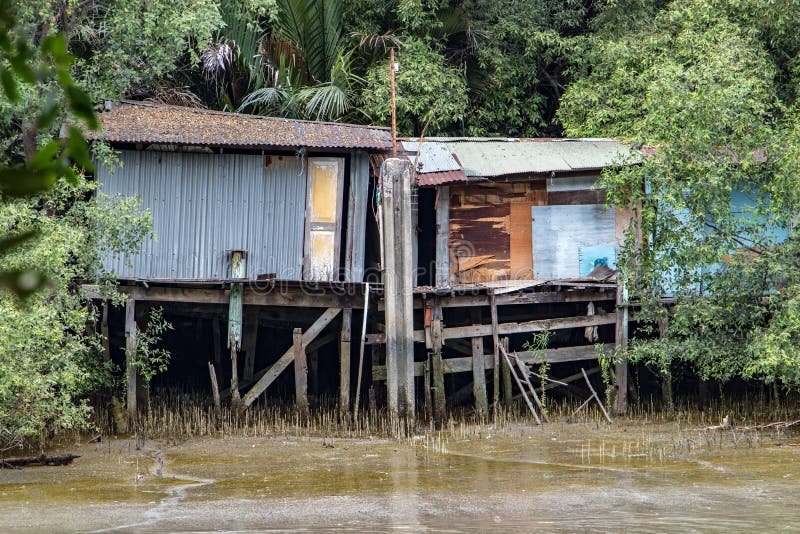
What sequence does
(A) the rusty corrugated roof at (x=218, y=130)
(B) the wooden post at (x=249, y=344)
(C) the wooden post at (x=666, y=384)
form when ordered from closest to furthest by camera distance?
1. (A) the rusty corrugated roof at (x=218, y=130)
2. (C) the wooden post at (x=666, y=384)
3. (B) the wooden post at (x=249, y=344)

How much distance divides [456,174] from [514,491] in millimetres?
7160

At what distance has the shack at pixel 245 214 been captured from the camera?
53.1 ft

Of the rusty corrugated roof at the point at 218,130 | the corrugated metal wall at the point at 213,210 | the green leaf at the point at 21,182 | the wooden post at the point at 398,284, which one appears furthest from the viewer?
the corrugated metal wall at the point at 213,210

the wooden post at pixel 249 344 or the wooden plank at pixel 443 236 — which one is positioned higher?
the wooden plank at pixel 443 236

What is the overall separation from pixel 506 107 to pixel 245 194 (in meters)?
8.16

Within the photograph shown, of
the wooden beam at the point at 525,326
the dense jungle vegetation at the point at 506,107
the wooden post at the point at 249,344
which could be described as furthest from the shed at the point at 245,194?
the wooden post at the point at 249,344

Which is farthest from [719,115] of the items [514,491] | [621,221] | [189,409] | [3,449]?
[3,449]

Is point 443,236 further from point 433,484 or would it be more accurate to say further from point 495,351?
point 433,484

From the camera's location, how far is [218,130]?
16.4m

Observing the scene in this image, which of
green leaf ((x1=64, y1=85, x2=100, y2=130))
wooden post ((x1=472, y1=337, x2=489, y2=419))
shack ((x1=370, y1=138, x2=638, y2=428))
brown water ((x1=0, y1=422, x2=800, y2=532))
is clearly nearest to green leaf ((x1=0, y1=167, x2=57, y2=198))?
green leaf ((x1=64, y1=85, x2=100, y2=130))

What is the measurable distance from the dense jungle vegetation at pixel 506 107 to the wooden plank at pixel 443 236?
5.43ft

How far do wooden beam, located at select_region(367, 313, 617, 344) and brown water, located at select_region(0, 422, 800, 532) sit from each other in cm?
189

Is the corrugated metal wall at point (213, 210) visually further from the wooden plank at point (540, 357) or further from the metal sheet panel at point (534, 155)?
the metal sheet panel at point (534, 155)

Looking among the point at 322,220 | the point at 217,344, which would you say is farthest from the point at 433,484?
the point at 217,344
